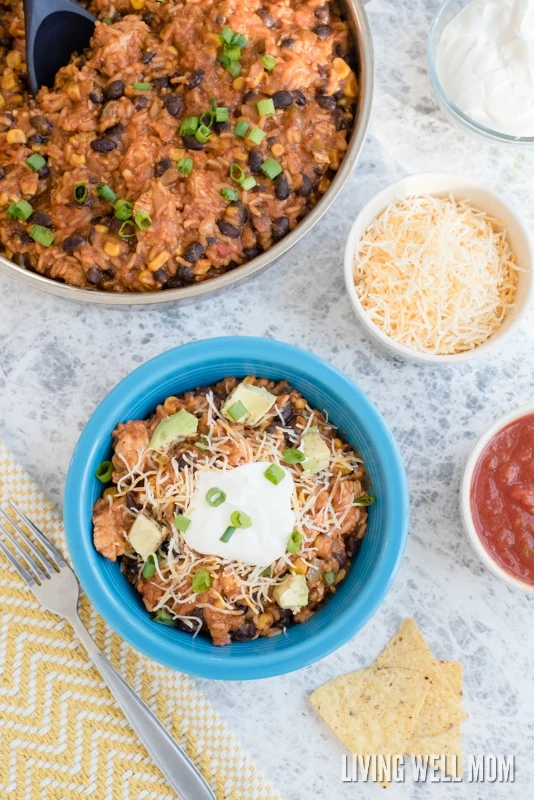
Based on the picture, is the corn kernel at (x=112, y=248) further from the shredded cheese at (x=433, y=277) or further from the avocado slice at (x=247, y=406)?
the shredded cheese at (x=433, y=277)

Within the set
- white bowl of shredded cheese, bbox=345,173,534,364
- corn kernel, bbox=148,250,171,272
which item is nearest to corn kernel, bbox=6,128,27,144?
corn kernel, bbox=148,250,171,272

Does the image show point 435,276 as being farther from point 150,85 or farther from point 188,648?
point 188,648

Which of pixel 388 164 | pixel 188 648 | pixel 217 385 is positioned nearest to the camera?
pixel 188 648

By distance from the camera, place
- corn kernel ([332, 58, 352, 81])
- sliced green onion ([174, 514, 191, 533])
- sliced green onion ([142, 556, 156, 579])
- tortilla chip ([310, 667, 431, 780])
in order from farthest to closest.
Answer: tortilla chip ([310, 667, 431, 780])
corn kernel ([332, 58, 352, 81])
sliced green onion ([142, 556, 156, 579])
sliced green onion ([174, 514, 191, 533])

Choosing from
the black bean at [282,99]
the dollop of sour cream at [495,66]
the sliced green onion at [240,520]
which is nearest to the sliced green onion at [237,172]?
the black bean at [282,99]

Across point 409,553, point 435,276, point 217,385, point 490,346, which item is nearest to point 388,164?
point 435,276

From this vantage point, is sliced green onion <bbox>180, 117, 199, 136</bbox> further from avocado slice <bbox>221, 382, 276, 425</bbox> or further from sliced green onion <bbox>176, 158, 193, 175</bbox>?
avocado slice <bbox>221, 382, 276, 425</bbox>
